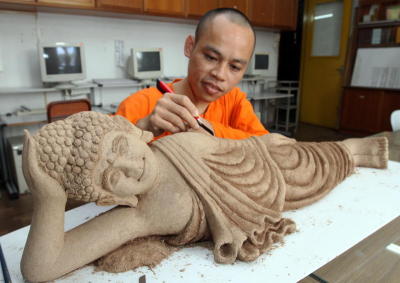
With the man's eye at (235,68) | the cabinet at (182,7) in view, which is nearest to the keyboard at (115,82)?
the cabinet at (182,7)

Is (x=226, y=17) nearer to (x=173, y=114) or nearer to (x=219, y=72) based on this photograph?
(x=219, y=72)

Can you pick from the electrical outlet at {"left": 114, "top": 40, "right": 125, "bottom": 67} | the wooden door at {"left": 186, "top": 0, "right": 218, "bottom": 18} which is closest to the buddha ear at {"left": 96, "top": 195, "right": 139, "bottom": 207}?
the electrical outlet at {"left": 114, "top": 40, "right": 125, "bottom": 67}

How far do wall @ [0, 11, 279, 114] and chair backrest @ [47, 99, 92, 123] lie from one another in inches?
39.6

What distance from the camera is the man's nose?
1.12m

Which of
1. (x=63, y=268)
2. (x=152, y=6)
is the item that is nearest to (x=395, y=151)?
(x=63, y=268)

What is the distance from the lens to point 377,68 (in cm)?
444

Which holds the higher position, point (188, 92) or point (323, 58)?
point (323, 58)

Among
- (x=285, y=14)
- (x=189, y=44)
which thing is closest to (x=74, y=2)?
(x=189, y=44)

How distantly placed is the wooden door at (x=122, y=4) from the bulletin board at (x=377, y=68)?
3.42 meters

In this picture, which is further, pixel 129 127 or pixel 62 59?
pixel 62 59

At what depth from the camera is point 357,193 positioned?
45.2 inches

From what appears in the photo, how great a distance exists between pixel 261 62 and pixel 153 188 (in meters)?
4.40

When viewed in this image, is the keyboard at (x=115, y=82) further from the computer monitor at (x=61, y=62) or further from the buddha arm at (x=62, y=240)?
the buddha arm at (x=62, y=240)

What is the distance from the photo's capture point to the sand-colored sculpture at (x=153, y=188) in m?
0.66
